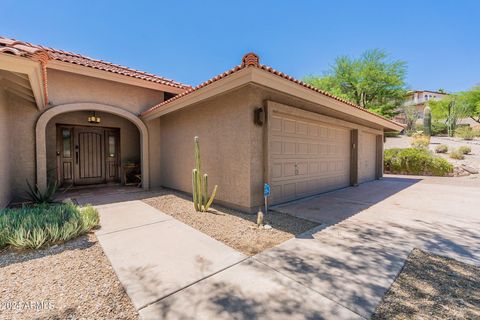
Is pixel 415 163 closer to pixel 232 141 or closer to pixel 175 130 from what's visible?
pixel 232 141

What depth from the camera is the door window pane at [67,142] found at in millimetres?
8570

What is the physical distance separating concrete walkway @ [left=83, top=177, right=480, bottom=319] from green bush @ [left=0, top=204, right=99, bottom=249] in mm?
420

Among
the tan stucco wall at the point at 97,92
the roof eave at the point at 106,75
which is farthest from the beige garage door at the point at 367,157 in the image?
the tan stucco wall at the point at 97,92

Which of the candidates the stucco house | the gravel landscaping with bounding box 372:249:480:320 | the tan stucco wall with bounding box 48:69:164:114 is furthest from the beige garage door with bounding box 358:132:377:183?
the tan stucco wall with bounding box 48:69:164:114

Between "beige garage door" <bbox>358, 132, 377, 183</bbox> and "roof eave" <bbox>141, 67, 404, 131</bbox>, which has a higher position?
"roof eave" <bbox>141, 67, 404, 131</bbox>

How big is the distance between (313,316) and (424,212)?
5.40 metres

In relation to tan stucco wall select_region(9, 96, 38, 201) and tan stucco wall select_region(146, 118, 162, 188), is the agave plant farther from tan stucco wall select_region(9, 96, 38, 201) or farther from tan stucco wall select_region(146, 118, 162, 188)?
tan stucco wall select_region(146, 118, 162, 188)

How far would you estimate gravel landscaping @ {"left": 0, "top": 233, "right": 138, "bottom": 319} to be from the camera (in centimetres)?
201

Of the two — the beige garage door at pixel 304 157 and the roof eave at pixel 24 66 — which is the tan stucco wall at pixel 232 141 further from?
the roof eave at pixel 24 66

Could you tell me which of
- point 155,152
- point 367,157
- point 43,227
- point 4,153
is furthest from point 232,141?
point 367,157

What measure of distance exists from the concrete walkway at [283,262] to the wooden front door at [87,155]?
4858 mm

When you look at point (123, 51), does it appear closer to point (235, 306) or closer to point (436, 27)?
point (235, 306)

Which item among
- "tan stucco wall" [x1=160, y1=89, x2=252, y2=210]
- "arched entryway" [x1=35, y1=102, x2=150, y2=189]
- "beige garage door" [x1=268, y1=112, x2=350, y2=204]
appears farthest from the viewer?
"arched entryway" [x1=35, y1=102, x2=150, y2=189]

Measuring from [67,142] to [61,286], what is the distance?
8.34 meters
